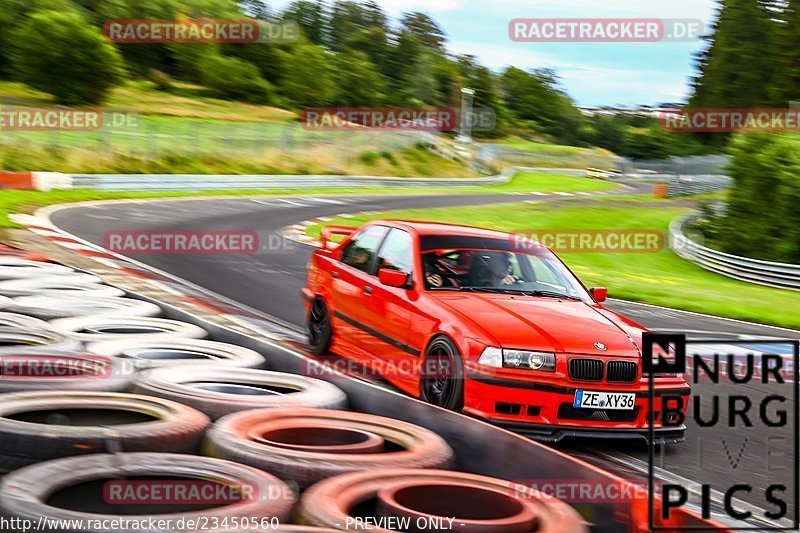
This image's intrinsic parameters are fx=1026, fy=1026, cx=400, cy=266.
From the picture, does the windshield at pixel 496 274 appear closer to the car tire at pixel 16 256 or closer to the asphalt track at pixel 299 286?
the asphalt track at pixel 299 286

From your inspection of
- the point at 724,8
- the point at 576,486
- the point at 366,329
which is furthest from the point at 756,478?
the point at 724,8

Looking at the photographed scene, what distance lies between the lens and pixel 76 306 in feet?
28.2

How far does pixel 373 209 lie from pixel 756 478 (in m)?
30.3

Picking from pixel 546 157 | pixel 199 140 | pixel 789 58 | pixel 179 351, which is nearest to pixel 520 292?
pixel 179 351

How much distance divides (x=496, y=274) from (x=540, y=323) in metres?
1.04

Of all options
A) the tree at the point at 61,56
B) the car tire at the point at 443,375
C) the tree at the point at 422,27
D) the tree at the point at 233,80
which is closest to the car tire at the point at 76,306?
the car tire at the point at 443,375

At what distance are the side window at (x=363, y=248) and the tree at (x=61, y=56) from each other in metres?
51.9

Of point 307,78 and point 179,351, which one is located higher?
point 307,78

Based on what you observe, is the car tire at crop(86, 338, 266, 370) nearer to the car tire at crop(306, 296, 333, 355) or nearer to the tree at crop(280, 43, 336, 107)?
the car tire at crop(306, 296, 333, 355)

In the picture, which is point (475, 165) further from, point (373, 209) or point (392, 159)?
point (373, 209)

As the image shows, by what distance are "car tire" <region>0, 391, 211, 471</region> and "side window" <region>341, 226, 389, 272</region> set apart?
3699 mm

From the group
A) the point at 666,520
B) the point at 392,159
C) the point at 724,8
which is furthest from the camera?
the point at 724,8

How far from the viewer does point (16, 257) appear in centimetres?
1141

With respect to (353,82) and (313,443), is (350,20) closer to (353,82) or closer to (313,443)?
(353,82)
